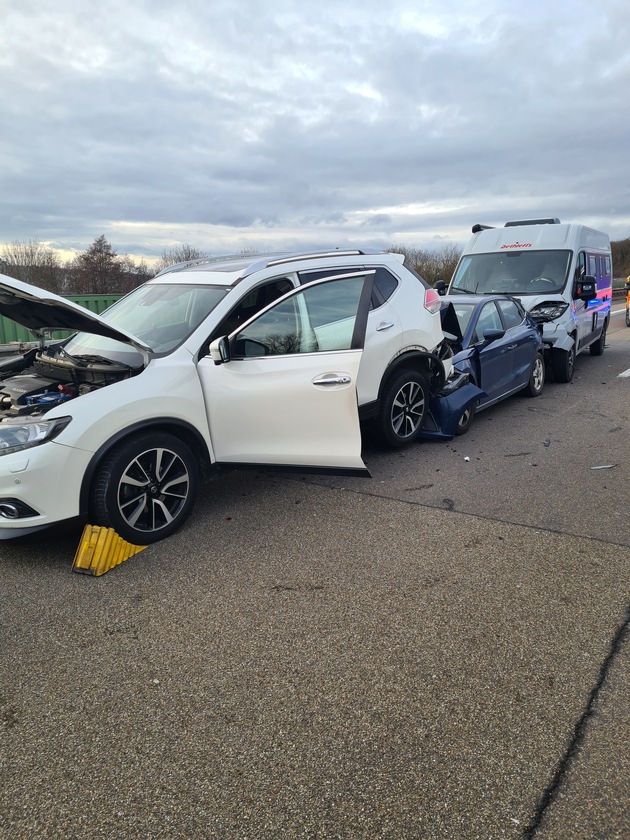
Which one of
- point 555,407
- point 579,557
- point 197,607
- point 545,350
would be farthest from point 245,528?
point 545,350

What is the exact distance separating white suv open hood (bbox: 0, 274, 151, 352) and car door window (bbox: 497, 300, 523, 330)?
541 cm

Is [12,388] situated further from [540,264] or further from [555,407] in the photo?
[540,264]

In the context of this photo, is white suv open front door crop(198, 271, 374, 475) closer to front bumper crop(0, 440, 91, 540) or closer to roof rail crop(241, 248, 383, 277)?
roof rail crop(241, 248, 383, 277)

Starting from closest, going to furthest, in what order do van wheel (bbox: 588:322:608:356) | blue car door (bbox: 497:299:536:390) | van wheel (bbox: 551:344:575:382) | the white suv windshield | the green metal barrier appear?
the white suv windshield → blue car door (bbox: 497:299:536:390) → van wheel (bbox: 551:344:575:382) → the green metal barrier → van wheel (bbox: 588:322:608:356)

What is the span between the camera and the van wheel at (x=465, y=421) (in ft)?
22.5

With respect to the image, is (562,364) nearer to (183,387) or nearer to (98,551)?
(183,387)

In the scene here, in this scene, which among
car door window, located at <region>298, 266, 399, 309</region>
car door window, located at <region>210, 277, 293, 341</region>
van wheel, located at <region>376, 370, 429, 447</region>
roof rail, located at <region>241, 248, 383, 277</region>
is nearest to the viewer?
car door window, located at <region>210, 277, 293, 341</region>

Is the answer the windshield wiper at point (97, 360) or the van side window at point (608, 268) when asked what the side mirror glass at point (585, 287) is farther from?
the windshield wiper at point (97, 360)

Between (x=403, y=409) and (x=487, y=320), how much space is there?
2405mm

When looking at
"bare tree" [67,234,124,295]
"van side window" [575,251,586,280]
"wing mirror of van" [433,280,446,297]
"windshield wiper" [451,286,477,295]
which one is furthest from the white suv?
"bare tree" [67,234,124,295]

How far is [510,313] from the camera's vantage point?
27.2ft

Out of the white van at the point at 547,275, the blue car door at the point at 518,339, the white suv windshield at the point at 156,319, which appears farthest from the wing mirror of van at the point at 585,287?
the white suv windshield at the point at 156,319

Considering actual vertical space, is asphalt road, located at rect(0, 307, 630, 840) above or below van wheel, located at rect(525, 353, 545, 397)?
below

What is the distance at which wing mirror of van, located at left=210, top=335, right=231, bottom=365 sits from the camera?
433 cm
